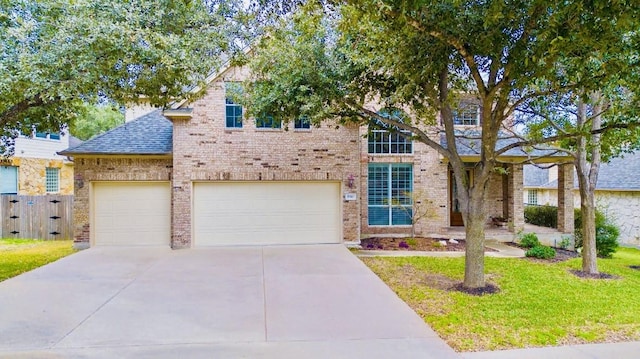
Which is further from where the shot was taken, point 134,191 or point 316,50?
point 134,191

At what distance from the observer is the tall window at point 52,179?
1820cm

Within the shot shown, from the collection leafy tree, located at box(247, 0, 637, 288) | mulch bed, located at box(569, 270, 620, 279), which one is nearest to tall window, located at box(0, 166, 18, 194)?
leafy tree, located at box(247, 0, 637, 288)

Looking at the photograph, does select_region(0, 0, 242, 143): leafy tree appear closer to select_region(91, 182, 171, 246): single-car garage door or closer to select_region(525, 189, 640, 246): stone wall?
select_region(91, 182, 171, 246): single-car garage door

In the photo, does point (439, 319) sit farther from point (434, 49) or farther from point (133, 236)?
point (133, 236)

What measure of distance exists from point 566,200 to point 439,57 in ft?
32.5

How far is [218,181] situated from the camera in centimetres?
1200

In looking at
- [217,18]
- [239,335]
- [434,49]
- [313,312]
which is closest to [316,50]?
[217,18]

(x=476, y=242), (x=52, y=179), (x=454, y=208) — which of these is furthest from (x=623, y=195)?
(x=52, y=179)

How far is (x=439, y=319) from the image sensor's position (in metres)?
5.84

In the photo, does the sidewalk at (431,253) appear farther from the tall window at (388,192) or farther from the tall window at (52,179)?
the tall window at (52,179)

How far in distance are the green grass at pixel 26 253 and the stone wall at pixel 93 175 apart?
2.77 ft

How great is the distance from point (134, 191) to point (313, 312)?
28.1 feet

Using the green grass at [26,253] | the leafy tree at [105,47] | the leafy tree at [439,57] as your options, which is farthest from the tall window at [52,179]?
the leafy tree at [439,57]

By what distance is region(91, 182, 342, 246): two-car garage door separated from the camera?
12117mm
